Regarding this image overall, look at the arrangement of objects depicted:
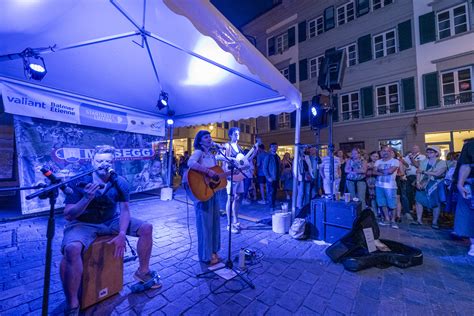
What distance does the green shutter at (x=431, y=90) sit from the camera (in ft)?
35.3

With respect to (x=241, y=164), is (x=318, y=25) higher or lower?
higher

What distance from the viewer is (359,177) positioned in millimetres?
5312

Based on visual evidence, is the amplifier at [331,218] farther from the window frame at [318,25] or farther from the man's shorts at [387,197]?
the window frame at [318,25]

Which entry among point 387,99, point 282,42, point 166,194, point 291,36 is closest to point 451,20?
point 387,99

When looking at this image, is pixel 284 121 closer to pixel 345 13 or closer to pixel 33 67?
pixel 345 13

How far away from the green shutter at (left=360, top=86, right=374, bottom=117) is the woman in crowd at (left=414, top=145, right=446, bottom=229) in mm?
9465

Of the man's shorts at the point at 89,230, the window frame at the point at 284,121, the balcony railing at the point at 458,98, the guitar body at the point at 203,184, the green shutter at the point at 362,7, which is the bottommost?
the man's shorts at the point at 89,230

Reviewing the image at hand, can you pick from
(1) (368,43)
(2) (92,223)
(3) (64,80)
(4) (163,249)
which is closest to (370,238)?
(4) (163,249)

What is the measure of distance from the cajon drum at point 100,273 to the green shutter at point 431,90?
1499 cm

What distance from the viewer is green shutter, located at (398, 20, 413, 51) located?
11594mm

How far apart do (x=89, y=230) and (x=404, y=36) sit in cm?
1655

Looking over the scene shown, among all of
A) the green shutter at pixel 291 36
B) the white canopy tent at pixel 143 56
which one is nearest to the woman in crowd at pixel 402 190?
the white canopy tent at pixel 143 56

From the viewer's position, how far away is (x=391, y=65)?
12250 mm

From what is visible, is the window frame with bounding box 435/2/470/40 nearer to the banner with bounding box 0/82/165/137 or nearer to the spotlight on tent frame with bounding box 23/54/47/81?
the banner with bounding box 0/82/165/137
